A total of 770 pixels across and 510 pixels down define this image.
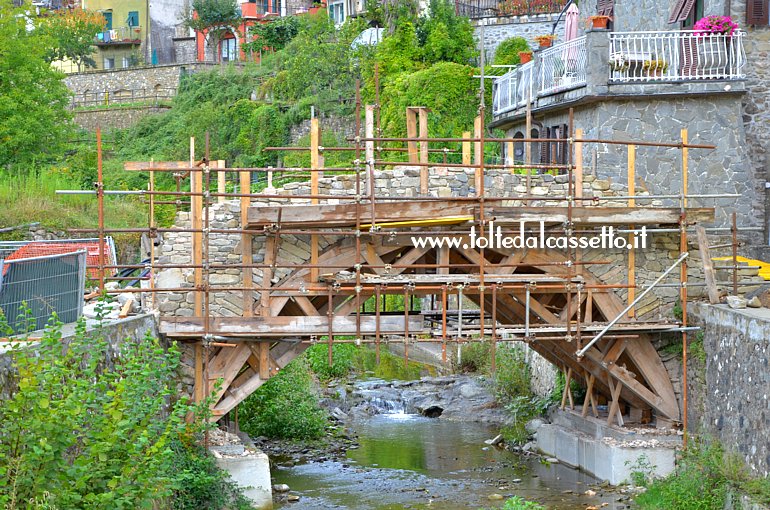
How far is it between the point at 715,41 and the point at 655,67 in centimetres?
121

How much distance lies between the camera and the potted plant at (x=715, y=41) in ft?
64.2

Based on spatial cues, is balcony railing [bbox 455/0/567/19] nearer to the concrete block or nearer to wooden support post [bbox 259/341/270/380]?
wooden support post [bbox 259/341/270/380]

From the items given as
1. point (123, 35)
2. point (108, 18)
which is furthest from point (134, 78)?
point (108, 18)

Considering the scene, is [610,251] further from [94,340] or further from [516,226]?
[94,340]

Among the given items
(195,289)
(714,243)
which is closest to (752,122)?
(714,243)

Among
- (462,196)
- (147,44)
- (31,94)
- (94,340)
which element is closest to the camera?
(94,340)

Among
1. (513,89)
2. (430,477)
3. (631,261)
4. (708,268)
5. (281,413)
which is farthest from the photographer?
(513,89)

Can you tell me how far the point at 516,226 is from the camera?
16328mm

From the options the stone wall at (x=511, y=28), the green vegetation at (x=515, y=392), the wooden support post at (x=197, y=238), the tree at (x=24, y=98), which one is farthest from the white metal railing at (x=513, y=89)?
the tree at (x=24, y=98)

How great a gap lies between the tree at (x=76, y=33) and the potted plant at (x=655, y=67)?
3405cm

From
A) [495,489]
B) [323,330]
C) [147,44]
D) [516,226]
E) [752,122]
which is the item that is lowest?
[495,489]

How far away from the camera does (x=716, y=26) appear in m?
19.6

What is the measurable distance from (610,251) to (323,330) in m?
4.24

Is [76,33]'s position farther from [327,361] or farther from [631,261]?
[631,261]
